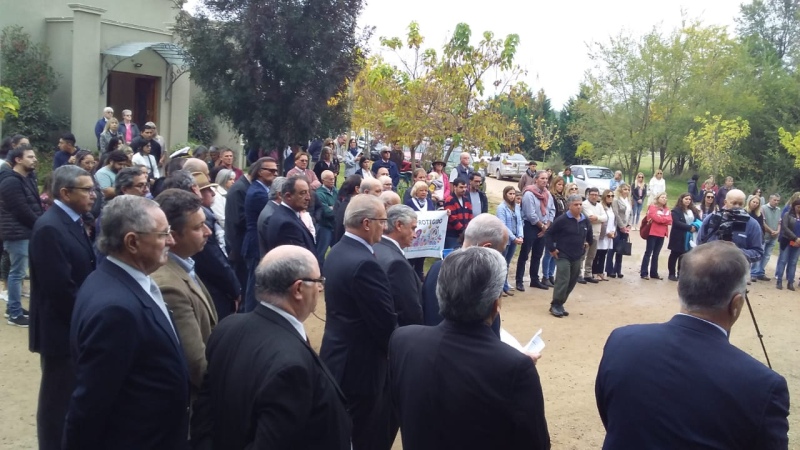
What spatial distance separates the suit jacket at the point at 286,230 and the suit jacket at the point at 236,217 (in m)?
1.62

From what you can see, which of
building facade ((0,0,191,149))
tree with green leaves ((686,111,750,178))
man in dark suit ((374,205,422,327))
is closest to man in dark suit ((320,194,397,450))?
man in dark suit ((374,205,422,327))

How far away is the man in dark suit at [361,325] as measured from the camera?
4.29m

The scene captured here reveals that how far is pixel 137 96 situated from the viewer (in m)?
21.2

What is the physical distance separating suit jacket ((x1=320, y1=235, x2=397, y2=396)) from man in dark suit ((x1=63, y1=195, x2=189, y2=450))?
4.67 feet

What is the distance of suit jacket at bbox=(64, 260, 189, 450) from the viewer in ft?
9.05

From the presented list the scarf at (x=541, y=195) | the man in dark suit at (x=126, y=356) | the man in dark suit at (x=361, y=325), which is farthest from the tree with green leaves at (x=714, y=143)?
the man in dark suit at (x=126, y=356)

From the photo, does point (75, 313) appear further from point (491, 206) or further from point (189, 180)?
point (491, 206)

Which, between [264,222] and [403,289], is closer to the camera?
[403,289]

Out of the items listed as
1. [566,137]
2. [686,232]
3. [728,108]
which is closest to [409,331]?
[686,232]

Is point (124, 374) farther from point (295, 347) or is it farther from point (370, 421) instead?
point (370, 421)

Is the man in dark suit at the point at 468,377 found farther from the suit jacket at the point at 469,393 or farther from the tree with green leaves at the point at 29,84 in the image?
the tree with green leaves at the point at 29,84

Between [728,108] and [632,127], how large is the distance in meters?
4.93

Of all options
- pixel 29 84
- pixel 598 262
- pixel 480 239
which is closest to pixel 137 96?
pixel 29 84

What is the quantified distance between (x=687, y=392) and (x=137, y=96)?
70.1 ft
